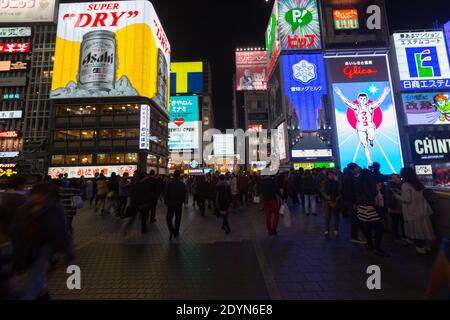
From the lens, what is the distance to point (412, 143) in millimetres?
34031

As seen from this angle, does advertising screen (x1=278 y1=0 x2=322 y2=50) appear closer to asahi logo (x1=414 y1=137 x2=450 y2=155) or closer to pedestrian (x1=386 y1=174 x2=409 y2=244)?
asahi logo (x1=414 y1=137 x2=450 y2=155)

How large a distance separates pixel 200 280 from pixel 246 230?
419cm

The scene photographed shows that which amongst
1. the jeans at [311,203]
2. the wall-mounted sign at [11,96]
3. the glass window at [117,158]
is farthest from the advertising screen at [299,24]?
the wall-mounted sign at [11,96]

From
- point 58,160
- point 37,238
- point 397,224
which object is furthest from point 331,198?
point 58,160

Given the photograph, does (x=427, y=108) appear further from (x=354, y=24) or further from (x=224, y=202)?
(x=224, y=202)

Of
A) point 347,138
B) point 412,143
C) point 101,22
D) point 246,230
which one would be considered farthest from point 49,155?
point 412,143

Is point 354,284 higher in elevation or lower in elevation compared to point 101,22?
lower

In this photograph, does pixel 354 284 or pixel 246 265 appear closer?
pixel 354 284

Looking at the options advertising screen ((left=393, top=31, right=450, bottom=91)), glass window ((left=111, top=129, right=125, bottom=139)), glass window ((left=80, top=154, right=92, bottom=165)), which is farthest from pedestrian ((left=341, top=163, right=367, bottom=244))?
glass window ((left=80, top=154, right=92, bottom=165))

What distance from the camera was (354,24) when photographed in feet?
128

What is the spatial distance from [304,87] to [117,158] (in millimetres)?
33701

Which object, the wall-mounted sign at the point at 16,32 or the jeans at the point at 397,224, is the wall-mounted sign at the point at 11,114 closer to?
the wall-mounted sign at the point at 16,32

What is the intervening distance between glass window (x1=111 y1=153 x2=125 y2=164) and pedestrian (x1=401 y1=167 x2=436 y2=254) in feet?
132
